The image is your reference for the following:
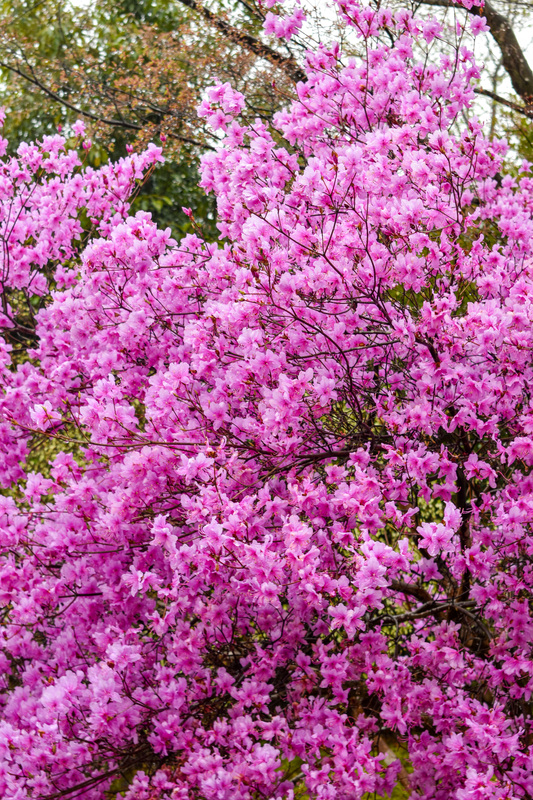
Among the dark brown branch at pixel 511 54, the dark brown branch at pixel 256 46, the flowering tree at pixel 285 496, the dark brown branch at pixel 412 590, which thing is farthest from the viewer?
the dark brown branch at pixel 511 54

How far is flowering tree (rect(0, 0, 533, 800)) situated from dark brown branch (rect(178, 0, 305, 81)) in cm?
311

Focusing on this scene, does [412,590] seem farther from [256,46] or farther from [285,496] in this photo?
[256,46]

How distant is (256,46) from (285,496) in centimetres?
563

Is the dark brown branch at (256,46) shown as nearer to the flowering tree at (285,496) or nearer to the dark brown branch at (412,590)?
the flowering tree at (285,496)

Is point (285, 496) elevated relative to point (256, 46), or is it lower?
lower

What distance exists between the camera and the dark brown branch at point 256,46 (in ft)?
24.0

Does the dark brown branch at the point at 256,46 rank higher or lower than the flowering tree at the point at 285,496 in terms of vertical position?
higher

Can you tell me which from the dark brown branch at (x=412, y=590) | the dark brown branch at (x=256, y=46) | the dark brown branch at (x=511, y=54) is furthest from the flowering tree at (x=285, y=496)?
the dark brown branch at (x=511, y=54)

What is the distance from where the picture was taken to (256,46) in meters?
7.67

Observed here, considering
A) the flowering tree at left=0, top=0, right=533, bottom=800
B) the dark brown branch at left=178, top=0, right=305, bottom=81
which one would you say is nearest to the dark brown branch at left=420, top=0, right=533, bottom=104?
the dark brown branch at left=178, top=0, right=305, bottom=81

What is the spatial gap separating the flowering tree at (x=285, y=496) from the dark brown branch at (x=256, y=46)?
10.2 feet

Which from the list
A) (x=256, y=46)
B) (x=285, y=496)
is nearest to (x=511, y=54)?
(x=256, y=46)

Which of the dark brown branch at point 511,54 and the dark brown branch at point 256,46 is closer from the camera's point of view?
the dark brown branch at point 256,46

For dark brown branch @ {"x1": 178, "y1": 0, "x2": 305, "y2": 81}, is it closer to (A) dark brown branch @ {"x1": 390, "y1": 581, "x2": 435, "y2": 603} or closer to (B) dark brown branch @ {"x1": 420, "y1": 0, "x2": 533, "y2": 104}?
(B) dark brown branch @ {"x1": 420, "y1": 0, "x2": 533, "y2": 104}
